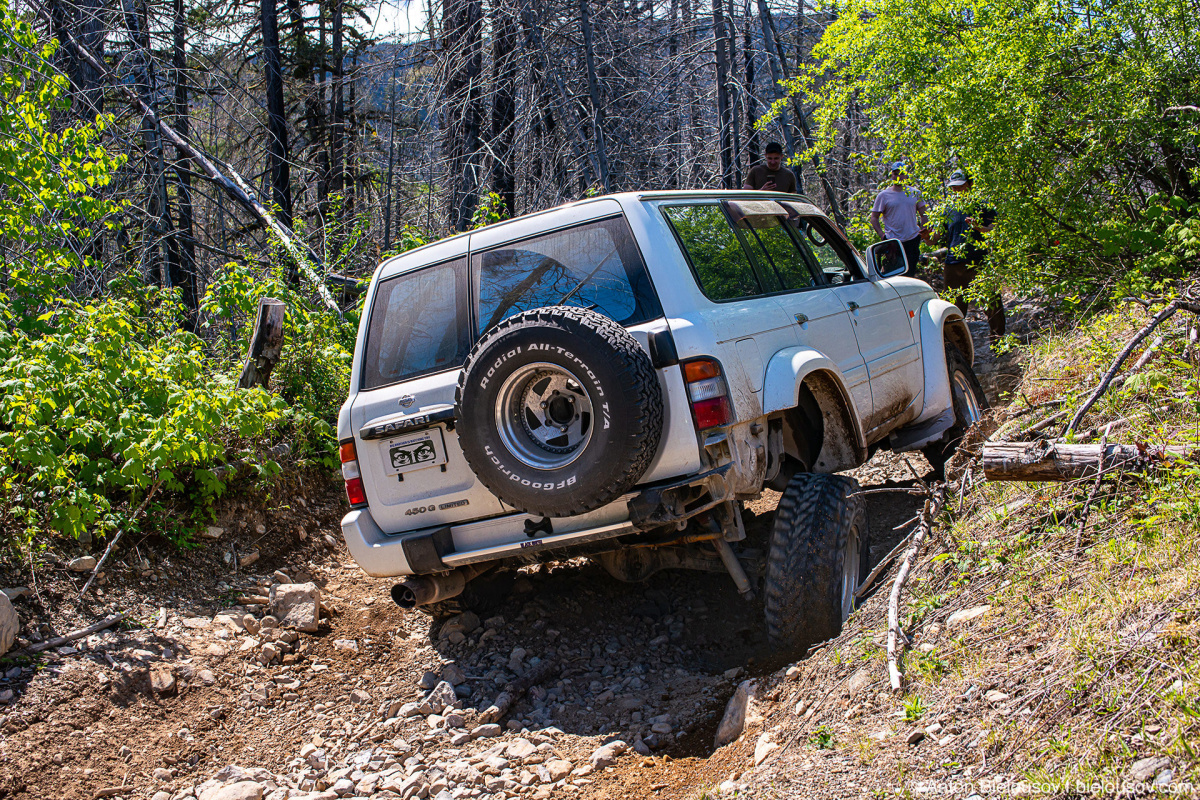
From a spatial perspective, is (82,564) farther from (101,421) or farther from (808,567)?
(808,567)

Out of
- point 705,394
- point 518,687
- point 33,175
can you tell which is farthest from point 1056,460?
point 33,175

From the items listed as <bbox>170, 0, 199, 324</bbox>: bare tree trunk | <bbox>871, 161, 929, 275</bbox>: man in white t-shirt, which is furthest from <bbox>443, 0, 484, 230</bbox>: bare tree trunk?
<bbox>871, 161, 929, 275</bbox>: man in white t-shirt

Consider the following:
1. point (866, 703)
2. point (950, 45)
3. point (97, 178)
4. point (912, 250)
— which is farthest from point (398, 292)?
point (912, 250)

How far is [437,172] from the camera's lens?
35.5 feet

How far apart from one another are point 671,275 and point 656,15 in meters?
10.4

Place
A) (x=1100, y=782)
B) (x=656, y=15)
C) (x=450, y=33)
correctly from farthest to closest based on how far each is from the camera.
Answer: (x=656, y=15) < (x=450, y=33) < (x=1100, y=782)

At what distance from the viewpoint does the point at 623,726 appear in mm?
3678

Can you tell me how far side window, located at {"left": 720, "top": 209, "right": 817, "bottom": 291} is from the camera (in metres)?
4.49

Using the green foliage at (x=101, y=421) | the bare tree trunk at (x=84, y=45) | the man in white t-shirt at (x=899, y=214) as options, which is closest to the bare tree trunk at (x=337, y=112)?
the bare tree trunk at (x=84, y=45)

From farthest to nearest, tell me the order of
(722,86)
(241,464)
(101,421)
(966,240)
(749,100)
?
1. (749,100)
2. (722,86)
3. (966,240)
4. (241,464)
5. (101,421)

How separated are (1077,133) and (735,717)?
16.0 feet

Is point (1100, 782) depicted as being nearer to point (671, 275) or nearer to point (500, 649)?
point (671, 275)

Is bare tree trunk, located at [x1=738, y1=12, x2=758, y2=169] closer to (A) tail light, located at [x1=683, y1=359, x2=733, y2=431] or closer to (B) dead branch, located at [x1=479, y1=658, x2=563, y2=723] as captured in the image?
(A) tail light, located at [x1=683, y1=359, x2=733, y2=431]

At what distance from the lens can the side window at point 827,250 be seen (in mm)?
5102
